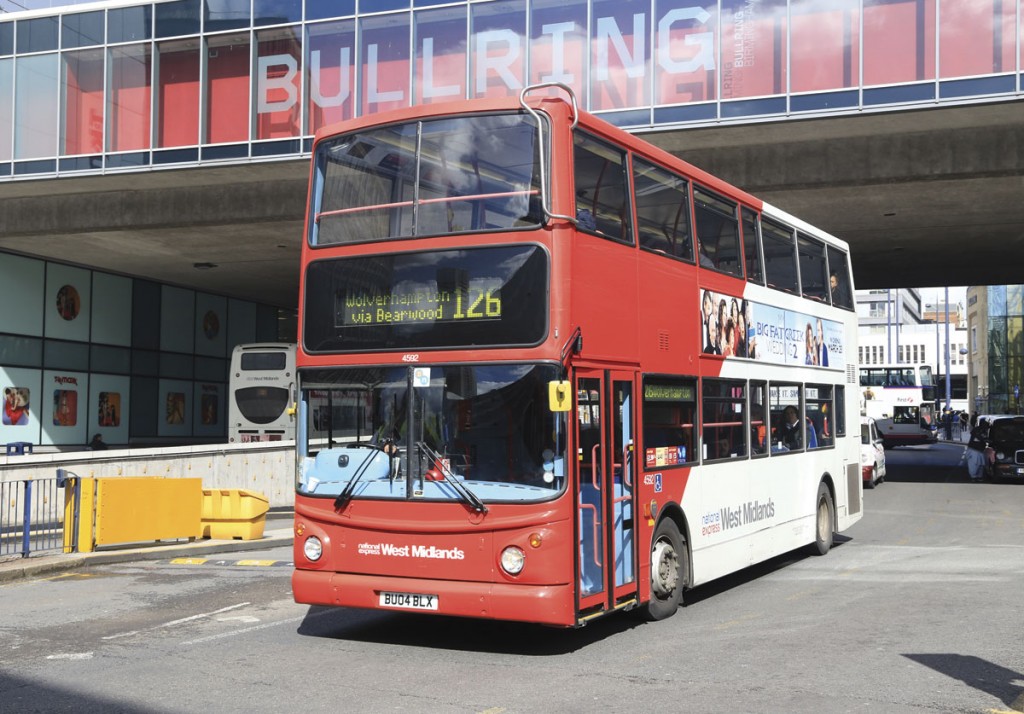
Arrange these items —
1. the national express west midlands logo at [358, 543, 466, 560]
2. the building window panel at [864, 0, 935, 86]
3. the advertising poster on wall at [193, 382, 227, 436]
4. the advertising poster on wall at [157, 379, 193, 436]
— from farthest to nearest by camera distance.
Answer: the advertising poster on wall at [193, 382, 227, 436], the advertising poster on wall at [157, 379, 193, 436], the building window panel at [864, 0, 935, 86], the national express west midlands logo at [358, 543, 466, 560]

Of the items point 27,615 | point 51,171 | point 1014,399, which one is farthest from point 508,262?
point 1014,399

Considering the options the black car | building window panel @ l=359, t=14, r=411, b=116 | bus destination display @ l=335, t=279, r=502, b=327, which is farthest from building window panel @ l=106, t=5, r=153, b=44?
the black car

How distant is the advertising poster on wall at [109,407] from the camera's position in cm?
3719

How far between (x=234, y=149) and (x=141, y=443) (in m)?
15.0

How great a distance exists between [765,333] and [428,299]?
5425mm

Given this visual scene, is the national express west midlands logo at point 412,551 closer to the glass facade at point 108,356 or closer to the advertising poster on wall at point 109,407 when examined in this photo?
the glass facade at point 108,356

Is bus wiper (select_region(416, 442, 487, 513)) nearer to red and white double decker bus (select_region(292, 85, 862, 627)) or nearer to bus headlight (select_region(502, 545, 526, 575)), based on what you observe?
red and white double decker bus (select_region(292, 85, 862, 627))

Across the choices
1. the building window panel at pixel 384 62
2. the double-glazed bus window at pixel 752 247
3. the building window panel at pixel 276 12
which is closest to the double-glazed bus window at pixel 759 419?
the double-glazed bus window at pixel 752 247

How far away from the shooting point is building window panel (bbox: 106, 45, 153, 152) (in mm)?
28547

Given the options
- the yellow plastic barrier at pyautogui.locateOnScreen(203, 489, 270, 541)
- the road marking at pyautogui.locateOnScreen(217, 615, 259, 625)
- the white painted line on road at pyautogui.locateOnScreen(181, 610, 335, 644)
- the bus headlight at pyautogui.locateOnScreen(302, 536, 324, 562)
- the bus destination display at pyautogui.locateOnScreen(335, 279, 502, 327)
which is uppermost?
the bus destination display at pyautogui.locateOnScreen(335, 279, 502, 327)

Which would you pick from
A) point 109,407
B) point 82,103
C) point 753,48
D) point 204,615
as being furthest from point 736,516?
point 109,407

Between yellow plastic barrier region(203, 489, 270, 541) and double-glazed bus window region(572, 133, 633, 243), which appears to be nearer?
double-glazed bus window region(572, 133, 633, 243)

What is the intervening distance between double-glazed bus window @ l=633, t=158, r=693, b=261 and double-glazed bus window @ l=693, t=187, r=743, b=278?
30cm

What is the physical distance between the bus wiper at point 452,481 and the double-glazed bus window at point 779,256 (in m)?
5.81
